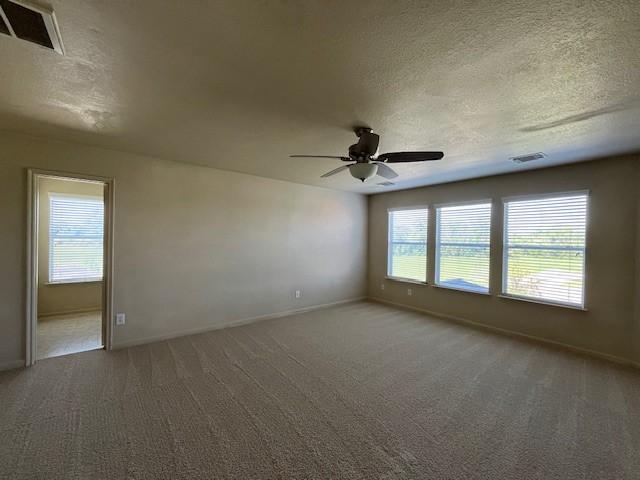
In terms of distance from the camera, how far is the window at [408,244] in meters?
5.50

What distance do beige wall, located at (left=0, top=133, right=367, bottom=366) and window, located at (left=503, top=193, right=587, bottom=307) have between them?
3194 mm

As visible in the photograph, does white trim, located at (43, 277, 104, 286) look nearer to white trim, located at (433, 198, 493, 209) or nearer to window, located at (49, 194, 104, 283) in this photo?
window, located at (49, 194, 104, 283)

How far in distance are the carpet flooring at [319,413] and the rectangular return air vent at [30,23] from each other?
252 cm

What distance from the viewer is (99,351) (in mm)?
3430

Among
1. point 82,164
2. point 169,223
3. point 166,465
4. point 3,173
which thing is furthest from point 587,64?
point 3,173

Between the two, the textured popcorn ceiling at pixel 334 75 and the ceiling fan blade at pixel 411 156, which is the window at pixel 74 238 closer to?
the textured popcorn ceiling at pixel 334 75

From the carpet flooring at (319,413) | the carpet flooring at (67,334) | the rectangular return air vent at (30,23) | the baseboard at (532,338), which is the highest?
the rectangular return air vent at (30,23)

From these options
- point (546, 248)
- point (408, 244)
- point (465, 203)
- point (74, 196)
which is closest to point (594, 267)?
point (546, 248)

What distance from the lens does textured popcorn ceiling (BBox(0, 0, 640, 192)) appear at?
1.32m

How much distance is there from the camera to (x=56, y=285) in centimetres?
486

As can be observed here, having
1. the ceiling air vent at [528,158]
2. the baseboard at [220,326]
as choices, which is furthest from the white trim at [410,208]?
the baseboard at [220,326]

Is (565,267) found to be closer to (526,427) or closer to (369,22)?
(526,427)

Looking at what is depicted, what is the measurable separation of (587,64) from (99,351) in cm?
530

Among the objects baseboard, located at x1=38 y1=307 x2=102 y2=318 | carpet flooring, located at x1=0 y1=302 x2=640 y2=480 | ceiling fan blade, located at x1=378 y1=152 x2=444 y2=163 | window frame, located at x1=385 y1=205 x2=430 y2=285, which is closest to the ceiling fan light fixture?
ceiling fan blade, located at x1=378 y1=152 x2=444 y2=163
